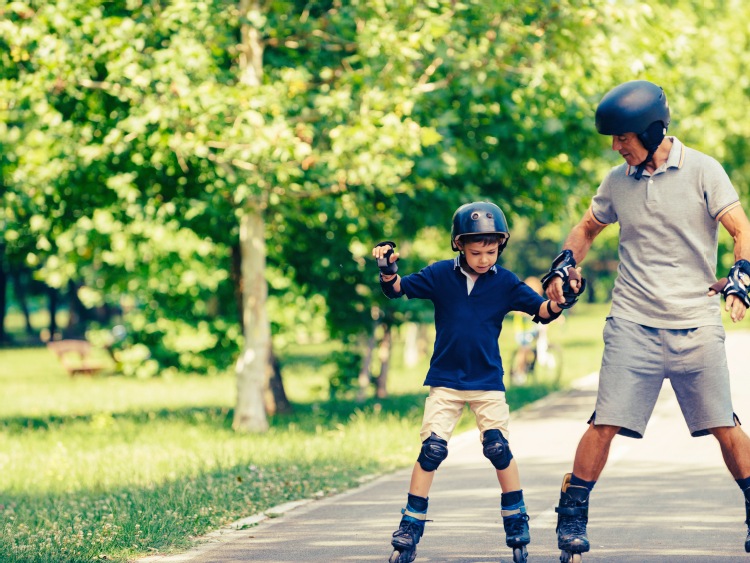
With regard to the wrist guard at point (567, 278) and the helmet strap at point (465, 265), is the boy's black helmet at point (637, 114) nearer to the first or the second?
the wrist guard at point (567, 278)

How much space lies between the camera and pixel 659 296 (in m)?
5.45

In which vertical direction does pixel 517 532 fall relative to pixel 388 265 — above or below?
below

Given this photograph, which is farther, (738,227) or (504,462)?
(504,462)

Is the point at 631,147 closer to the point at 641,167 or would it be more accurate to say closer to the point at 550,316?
the point at 641,167

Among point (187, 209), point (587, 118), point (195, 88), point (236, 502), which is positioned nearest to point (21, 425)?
point (187, 209)

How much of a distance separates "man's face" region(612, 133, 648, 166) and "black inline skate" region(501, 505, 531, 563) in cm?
154

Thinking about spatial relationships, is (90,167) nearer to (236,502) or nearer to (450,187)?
(450,187)

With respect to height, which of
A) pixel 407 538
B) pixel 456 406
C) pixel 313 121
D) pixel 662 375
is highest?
pixel 313 121

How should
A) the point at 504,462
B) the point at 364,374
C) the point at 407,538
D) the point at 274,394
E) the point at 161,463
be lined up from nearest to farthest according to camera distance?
the point at 407,538
the point at 504,462
the point at 161,463
the point at 274,394
the point at 364,374

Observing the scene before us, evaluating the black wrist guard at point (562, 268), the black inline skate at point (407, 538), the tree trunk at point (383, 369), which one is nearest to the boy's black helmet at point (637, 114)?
the black wrist guard at point (562, 268)

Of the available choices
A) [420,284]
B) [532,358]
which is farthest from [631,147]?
[532,358]

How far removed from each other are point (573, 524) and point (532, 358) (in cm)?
1429

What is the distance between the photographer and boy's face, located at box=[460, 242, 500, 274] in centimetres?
565

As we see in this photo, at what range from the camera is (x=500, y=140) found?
14.8 metres
